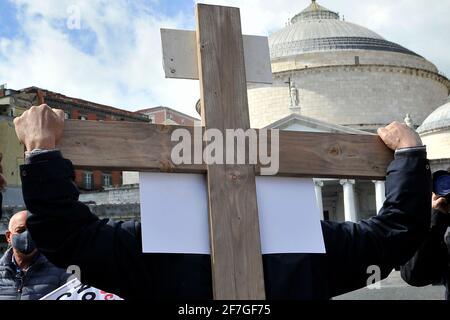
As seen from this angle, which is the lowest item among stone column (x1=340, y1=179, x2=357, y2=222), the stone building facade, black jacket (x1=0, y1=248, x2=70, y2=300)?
black jacket (x1=0, y1=248, x2=70, y2=300)

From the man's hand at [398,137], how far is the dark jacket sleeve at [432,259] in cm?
52

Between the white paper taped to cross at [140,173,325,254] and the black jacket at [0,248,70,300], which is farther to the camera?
the black jacket at [0,248,70,300]

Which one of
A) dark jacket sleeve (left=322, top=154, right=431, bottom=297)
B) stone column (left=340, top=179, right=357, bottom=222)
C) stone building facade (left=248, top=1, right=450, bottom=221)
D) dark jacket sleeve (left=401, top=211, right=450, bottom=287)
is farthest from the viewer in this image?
stone building facade (left=248, top=1, right=450, bottom=221)

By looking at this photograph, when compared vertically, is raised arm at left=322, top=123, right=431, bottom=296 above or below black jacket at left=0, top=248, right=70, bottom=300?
above

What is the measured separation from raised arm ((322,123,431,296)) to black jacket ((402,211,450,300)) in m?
0.39

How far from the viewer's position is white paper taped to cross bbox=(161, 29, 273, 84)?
2.04 meters

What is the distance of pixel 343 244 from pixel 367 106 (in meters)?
41.3

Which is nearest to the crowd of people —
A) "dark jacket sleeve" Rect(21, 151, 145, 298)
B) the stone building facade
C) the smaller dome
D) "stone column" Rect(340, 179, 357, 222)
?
"dark jacket sleeve" Rect(21, 151, 145, 298)

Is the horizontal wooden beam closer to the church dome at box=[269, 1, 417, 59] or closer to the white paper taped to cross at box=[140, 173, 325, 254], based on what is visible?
the white paper taped to cross at box=[140, 173, 325, 254]

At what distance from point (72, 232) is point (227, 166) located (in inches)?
18.3

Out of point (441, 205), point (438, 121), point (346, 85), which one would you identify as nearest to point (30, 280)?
point (441, 205)

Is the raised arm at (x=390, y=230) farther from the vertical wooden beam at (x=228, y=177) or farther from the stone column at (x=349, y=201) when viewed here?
the stone column at (x=349, y=201)

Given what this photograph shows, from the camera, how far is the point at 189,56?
2061 millimetres
